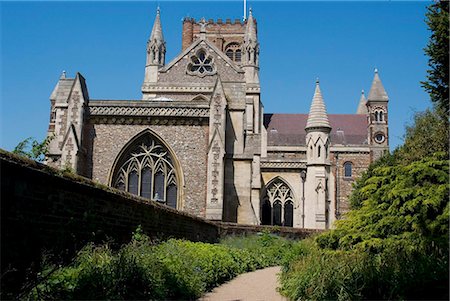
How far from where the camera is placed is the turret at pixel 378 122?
166 feet

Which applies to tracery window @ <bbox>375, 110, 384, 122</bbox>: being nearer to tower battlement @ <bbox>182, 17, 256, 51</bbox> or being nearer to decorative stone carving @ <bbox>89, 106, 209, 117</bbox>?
tower battlement @ <bbox>182, 17, 256, 51</bbox>

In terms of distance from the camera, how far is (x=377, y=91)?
174 ft

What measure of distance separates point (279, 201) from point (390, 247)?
2944 centimetres

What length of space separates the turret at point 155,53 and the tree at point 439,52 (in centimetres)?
2726

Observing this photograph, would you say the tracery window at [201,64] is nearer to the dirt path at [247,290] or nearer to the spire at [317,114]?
the spire at [317,114]

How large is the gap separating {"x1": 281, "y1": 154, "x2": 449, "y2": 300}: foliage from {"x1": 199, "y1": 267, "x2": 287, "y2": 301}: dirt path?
369mm

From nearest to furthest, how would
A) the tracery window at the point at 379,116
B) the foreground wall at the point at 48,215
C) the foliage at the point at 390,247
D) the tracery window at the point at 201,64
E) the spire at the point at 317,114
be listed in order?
the foreground wall at the point at 48,215 < the foliage at the point at 390,247 < the spire at the point at 317,114 < the tracery window at the point at 201,64 < the tracery window at the point at 379,116

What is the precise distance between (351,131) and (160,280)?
48.4 meters

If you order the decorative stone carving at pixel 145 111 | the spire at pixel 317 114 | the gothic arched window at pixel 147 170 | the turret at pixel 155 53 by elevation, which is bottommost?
the gothic arched window at pixel 147 170

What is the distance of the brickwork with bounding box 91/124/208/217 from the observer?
21.2 meters

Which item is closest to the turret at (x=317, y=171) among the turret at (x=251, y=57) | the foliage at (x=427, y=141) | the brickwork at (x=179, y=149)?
the turret at (x=251, y=57)

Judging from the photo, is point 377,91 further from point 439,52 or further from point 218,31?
point 439,52

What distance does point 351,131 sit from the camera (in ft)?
177

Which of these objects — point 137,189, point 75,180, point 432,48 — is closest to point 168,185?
point 137,189
